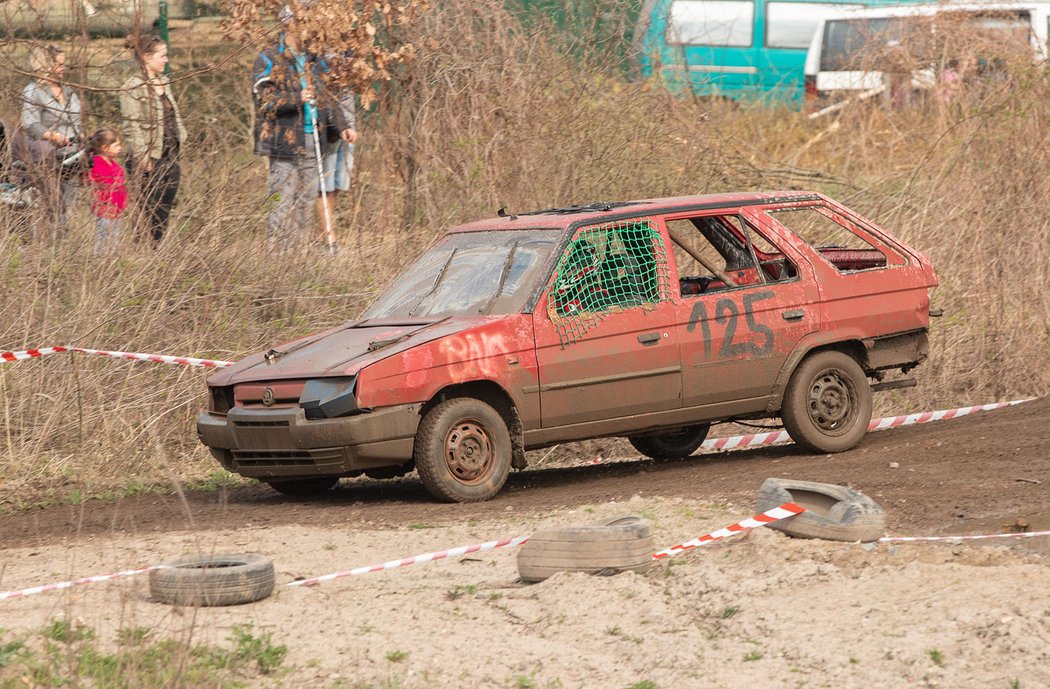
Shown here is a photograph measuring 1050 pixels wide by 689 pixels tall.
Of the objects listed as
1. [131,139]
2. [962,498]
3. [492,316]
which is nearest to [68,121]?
[131,139]

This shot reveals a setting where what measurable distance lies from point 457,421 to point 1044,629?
394cm

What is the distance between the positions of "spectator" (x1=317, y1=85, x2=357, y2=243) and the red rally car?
4866mm

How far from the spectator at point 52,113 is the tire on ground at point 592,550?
695 centimetres

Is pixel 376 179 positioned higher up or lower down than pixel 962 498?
higher up

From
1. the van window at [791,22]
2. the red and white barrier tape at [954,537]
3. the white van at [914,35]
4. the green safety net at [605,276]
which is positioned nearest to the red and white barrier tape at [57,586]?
the green safety net at [605,276]

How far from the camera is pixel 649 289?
9.76 meters

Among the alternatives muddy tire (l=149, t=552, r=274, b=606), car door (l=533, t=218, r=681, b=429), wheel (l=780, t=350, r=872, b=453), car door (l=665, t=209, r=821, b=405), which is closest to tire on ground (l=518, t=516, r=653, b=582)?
muddy tire (l=149, t=552, r=274, b=606)

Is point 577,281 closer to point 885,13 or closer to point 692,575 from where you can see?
point 692,575

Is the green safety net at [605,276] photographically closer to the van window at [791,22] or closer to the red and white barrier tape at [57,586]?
the red and white barrier tape at [57,586]

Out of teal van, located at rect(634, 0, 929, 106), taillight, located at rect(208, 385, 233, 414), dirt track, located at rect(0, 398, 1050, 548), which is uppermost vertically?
teal van, located at rect(634, 0, 929, 106)

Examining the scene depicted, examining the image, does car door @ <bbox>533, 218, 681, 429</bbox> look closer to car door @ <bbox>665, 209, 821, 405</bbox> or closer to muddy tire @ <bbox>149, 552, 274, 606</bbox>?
car door @ <bbox>665, 209, 821, 405</bbox>

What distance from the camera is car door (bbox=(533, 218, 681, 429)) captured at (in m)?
9.40

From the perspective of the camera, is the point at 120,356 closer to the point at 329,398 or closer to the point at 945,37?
the point at 329,398

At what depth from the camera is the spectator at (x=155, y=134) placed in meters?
13.1
